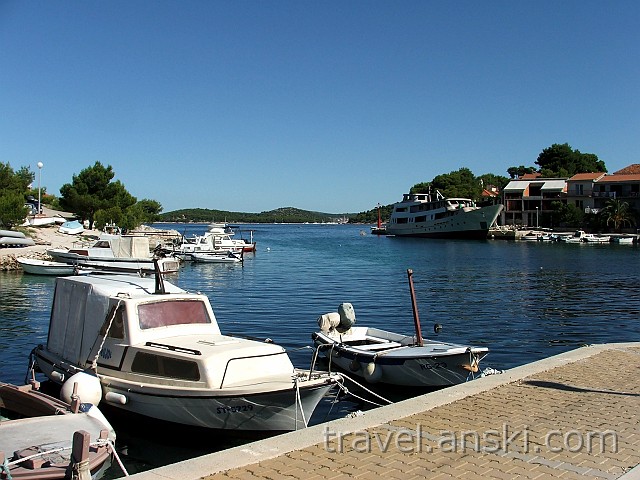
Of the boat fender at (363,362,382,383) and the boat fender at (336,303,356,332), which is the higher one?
the boat fender at (336,303,356,332)

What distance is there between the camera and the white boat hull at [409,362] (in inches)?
565

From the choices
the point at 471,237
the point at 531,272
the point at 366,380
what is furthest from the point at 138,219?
the point at 366,380

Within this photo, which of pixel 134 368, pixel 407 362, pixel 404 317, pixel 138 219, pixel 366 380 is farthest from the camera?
pixel 138 219

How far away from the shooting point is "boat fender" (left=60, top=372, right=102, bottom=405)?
11011mm

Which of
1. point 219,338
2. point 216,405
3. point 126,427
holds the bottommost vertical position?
point 126,427

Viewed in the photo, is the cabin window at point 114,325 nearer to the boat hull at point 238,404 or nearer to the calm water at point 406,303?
the boat hull at point 238,404

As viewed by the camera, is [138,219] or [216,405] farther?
[138,219]

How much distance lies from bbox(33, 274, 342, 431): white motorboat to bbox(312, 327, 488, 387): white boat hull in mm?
2562

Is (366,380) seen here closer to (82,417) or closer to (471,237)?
(82,417)

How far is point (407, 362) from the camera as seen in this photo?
14672 mm

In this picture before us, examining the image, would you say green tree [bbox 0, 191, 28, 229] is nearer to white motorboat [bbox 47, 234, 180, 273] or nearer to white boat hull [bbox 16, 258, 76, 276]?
white motorboat [bbox 47, 234, 180, 273]

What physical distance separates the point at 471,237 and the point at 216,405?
105m

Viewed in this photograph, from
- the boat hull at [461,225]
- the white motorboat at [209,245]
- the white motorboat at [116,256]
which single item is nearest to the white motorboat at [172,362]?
the white motorboat at [116,256]

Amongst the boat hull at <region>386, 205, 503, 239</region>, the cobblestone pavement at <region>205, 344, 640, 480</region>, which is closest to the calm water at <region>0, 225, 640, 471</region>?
the cobblestone pavement at <region>205, 344, 640, 480</region>
